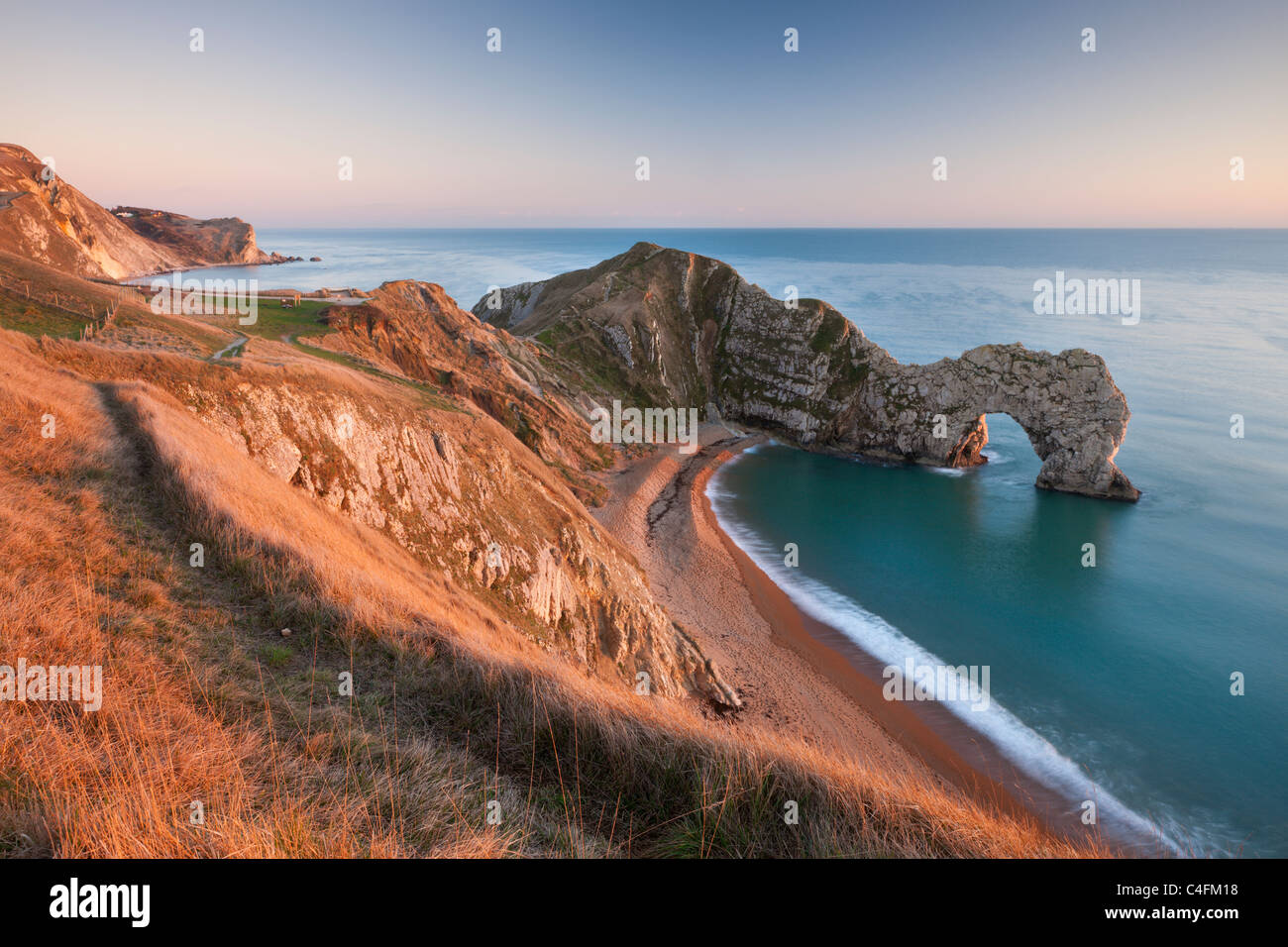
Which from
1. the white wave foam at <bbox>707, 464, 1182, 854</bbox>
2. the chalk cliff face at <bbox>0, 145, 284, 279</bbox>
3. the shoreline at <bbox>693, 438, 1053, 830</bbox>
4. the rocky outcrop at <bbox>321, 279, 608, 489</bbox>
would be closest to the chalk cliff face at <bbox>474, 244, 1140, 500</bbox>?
the rocky outcrop at <bbox>321, 279, 608, 489</bbox>

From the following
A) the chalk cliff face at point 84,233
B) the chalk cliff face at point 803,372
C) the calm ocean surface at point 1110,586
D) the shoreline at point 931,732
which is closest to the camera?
the shoreline at point 931,732

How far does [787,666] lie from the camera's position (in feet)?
98.7

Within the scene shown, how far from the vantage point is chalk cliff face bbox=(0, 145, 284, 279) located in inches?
3821

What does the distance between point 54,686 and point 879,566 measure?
4504 cm

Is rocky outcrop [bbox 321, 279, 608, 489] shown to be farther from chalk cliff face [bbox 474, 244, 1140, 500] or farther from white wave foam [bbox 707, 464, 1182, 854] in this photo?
white wave foam [bbox 707, 464, 1182, 854]

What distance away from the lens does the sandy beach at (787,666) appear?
24.3 metres

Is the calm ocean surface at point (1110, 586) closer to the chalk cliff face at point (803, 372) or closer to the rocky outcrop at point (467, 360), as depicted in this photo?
the chalk cliff face at point (803, 372)

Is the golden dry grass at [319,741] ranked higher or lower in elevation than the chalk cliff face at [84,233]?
lower

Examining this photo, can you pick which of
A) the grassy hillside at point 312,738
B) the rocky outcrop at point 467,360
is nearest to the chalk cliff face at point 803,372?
the rocky outcrop at point 467,360

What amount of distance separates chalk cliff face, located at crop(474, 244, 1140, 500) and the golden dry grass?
56.7 metres

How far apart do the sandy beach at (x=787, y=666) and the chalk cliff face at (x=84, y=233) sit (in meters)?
87.8

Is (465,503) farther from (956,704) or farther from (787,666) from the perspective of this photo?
(956,704)

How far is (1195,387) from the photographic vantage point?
84.5m

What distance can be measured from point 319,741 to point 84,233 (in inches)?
6393
